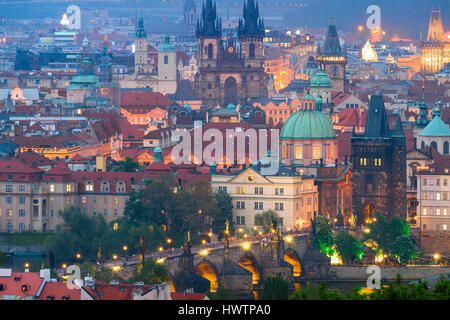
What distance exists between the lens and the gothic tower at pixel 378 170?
389ft

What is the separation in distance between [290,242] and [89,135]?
4787 centimetres

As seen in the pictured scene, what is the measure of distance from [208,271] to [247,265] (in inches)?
143

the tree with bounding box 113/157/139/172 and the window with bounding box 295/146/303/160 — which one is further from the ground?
the window with bounding box 295/146/303/160

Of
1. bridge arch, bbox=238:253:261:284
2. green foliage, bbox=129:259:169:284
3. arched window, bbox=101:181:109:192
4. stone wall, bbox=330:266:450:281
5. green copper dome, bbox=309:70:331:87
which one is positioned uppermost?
green copper dome, bbox=309:70:331:87

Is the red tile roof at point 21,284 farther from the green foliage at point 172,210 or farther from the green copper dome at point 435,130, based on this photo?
the green copper dome at point 435,130

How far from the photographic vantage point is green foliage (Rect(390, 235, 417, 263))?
10369 centimetres

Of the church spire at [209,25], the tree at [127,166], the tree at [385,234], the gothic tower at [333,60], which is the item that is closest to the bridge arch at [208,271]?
the tree at [385,234]

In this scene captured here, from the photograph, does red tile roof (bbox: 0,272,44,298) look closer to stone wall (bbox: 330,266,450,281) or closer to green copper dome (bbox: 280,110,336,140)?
stone wall (bbox: 330,266,450,281)

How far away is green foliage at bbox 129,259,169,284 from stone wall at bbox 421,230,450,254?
2773cm

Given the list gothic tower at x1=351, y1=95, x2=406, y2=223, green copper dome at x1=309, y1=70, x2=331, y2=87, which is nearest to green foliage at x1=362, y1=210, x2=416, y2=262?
gothic tower at x1=351, y1=95, x2=406, y2=223

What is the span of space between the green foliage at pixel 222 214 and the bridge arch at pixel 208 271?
352 inches

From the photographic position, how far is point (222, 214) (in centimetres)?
10850

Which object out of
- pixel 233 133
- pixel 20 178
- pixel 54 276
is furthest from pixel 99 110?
pixel 54 276

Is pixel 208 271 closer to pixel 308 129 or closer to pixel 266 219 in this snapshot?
pixel 266 219
